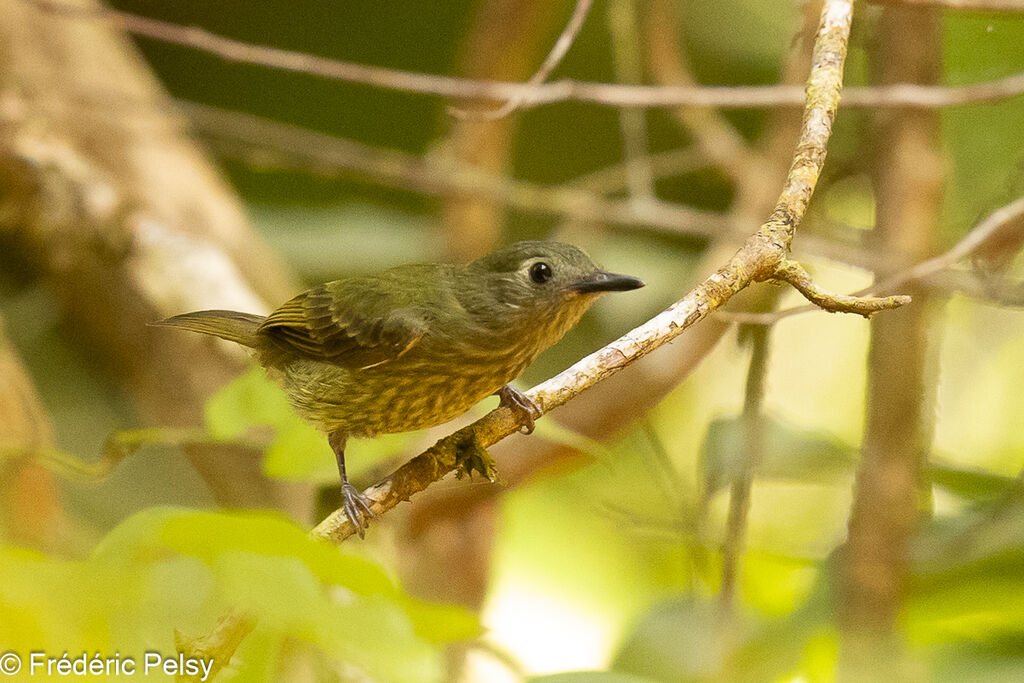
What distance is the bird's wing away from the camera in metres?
2.54

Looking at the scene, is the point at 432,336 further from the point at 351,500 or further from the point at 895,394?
the point at 895,394

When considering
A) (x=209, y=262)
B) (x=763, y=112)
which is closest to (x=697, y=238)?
(x=763, y=112)

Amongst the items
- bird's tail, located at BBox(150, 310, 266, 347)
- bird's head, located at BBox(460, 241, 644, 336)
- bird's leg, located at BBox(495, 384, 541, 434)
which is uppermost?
bird's tail, located at BBox(150, 310, 266, 347)

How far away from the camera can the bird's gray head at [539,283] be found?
235 centimetres

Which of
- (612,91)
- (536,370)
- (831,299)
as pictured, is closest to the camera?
(831,299)

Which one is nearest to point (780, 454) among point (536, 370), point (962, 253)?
point (962, 253)

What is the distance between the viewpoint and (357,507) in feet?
7.86

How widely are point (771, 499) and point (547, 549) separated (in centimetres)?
125

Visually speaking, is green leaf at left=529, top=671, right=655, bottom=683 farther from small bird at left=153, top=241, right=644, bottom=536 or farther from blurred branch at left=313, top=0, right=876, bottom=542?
small bird at left=153, top=241, right=644, bottom=536

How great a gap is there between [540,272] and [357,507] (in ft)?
2.45

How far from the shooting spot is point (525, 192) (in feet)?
13.8

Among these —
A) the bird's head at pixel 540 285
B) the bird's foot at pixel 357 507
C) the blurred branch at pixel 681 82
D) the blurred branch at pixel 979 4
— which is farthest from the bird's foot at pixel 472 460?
the blurred branch at pixel 681 82

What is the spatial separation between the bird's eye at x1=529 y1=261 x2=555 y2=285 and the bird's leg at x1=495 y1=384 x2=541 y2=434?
0.94ft

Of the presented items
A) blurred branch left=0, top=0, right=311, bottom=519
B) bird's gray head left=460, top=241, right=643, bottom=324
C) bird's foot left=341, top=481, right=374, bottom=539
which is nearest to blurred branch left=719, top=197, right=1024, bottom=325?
bird's gray head left=460, top=241, right=643, bottom=324
